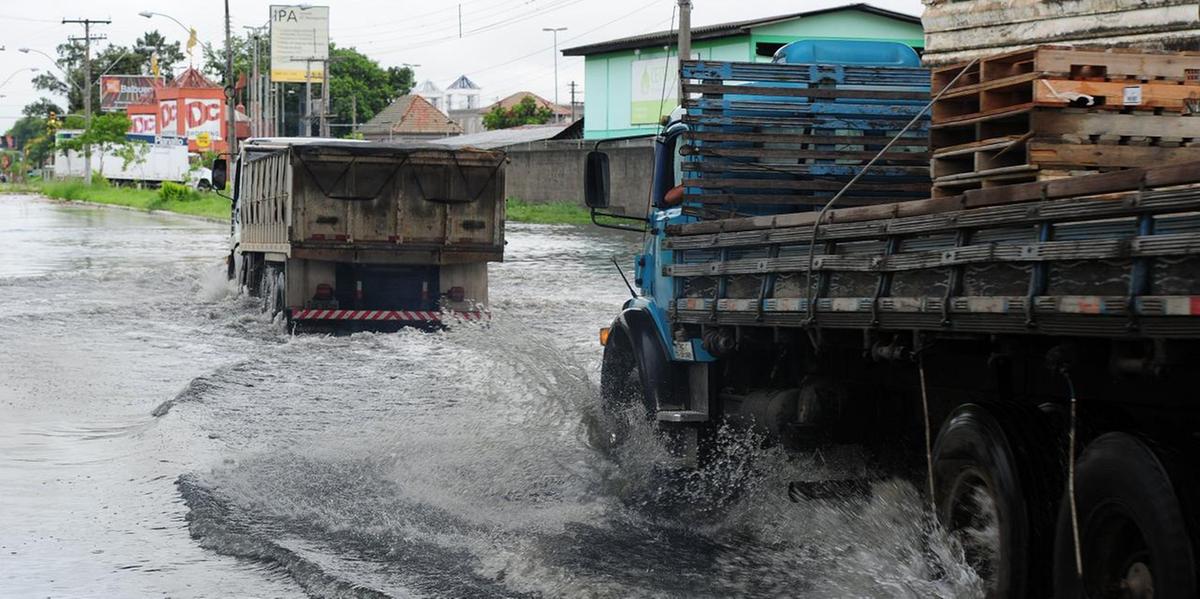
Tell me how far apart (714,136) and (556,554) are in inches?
110

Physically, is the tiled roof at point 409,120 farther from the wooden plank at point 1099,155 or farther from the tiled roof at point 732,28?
the wooden plank at point 1099,155

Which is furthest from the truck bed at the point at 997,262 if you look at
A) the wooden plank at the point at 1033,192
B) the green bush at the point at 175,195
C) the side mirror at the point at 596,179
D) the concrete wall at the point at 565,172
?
the green bush at the point at 175,195

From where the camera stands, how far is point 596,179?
32.4 feet

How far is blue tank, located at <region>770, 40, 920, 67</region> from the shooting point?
9.80 m

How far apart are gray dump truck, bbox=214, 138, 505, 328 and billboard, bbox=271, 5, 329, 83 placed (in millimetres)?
69046

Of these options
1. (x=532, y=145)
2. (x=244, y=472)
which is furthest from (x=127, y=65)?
(x=244, y=472)

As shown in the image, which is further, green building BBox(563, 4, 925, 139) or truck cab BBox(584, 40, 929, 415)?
green building BBox(563, 4, 925, 139)

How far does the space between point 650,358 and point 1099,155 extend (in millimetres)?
3785

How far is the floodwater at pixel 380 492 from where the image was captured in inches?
271

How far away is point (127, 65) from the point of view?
153 m

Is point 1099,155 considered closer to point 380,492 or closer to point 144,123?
point 380,492

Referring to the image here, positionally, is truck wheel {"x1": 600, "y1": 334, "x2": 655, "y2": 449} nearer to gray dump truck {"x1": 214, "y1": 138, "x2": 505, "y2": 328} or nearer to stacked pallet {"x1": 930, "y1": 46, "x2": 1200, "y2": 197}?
stacked pallet {"x1": 930, "y1": 46, "x2": 1200, "y2": 197}

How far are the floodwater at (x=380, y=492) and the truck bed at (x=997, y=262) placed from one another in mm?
979

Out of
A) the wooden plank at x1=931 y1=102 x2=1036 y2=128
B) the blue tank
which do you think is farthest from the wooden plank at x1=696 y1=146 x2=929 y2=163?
the wooden plank at x1=931 y1=102 x2=1036 y2=128
